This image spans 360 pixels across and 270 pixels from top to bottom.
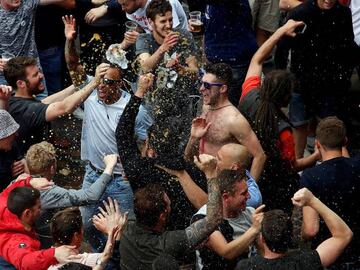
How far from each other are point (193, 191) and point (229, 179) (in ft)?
1.48

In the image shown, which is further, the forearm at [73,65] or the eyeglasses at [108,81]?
the forearm at [73,65]

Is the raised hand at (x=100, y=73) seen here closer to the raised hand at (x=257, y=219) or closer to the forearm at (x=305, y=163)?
the forearm at (x=305, y=163)

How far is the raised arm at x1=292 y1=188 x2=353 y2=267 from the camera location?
6.32 metres

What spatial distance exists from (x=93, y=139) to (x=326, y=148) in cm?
217

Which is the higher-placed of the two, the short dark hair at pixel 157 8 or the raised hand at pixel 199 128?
the short dark hair at pixel 157 8

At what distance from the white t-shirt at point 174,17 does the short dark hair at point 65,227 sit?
345cm

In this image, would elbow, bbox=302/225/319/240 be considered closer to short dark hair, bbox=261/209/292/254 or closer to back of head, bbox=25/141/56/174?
short dark hair, bbox=261/209/292/254

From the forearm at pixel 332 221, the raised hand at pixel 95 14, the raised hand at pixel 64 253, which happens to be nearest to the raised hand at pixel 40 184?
the raised hand at pixel 64 253

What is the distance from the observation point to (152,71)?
916 cm

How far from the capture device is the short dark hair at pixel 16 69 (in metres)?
8.38

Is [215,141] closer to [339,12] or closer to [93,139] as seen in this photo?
[93,139]

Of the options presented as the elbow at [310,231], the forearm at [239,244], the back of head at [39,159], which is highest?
the back of head at [39,159]

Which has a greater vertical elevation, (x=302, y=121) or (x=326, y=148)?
(x=326, y=148)

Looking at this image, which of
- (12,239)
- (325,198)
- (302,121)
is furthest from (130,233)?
(302,121)
